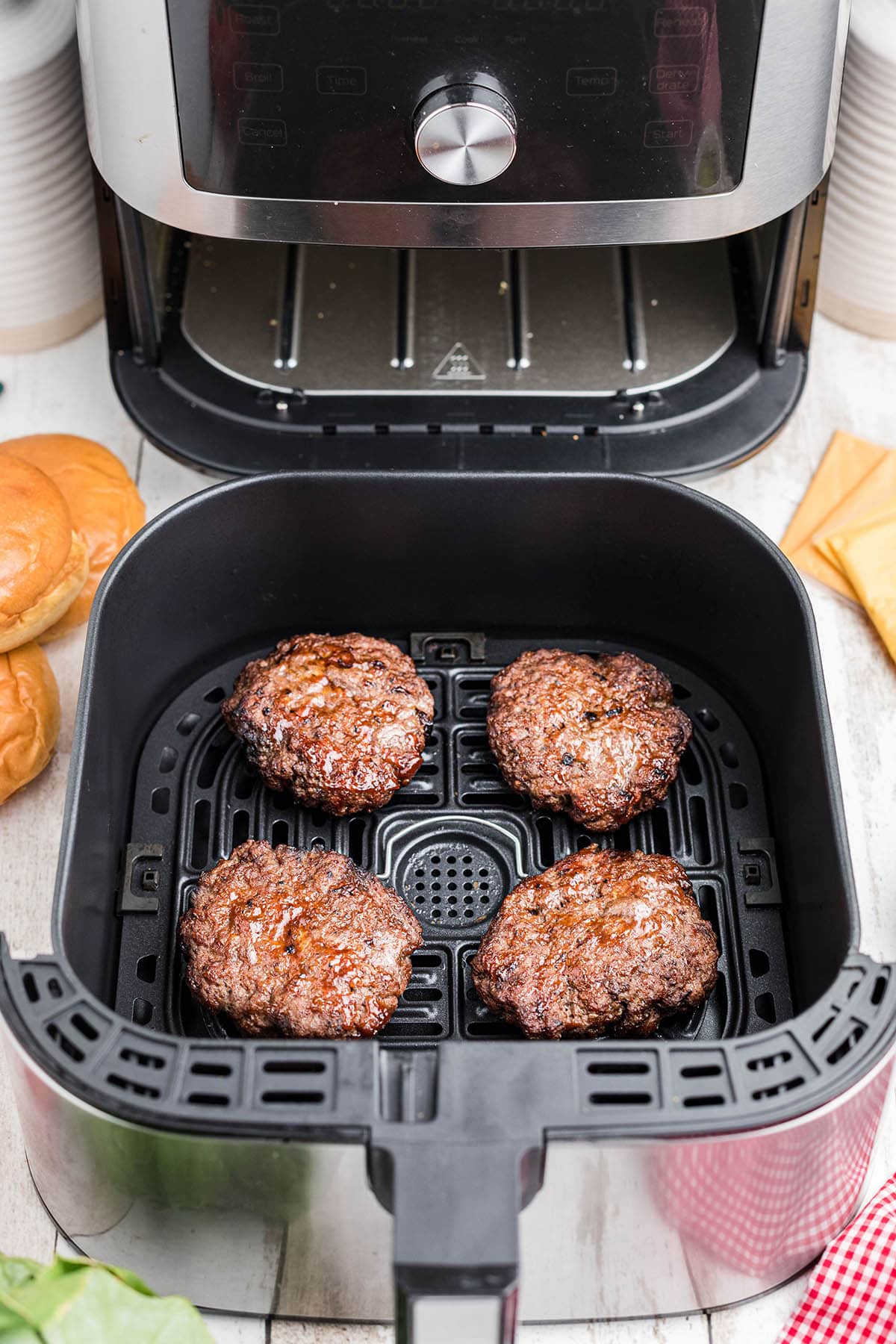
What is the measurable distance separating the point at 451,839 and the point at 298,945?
0.56ft

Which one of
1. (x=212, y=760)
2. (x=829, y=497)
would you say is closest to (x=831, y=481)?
(x=829, y=497)

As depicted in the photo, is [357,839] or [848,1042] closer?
[848,1042]

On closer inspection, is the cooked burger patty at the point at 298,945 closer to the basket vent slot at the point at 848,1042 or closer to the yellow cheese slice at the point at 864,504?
the basket vent slot at the point at 848,1042

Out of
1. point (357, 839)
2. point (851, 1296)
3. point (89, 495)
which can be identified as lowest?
point (851, 1296)

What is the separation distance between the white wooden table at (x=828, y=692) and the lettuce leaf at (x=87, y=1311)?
185mm

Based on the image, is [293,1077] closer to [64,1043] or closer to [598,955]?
[64,1043]

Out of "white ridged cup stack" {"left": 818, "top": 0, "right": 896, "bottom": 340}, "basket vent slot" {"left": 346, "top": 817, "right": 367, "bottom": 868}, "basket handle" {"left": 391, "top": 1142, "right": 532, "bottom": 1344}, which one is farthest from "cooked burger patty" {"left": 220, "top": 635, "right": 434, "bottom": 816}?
"white ridged cup stack" {"left": 818, "top": 0, "right": 896, "bottom": 340}

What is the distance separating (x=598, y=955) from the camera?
3.59 ft

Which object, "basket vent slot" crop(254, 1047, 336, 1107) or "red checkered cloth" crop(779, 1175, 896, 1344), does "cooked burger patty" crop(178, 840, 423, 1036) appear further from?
"red checkered cloth" crop(779, 1175, 896, 1344)

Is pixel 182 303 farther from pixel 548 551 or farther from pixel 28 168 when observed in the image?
pixel 548 551

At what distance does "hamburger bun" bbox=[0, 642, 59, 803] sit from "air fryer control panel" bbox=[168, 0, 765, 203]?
39 cm

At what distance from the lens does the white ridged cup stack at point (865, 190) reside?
4.40 feet

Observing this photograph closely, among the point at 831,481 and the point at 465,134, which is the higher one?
the point at 465,134

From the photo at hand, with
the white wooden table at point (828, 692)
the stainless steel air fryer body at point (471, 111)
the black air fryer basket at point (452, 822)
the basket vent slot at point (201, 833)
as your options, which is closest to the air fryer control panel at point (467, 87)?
the stainless steel air fryer body at point (471, 111)
